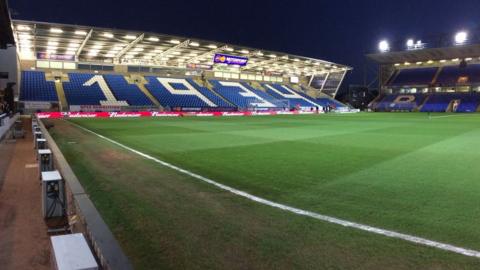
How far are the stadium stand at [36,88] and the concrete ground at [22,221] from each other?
39.8 meters

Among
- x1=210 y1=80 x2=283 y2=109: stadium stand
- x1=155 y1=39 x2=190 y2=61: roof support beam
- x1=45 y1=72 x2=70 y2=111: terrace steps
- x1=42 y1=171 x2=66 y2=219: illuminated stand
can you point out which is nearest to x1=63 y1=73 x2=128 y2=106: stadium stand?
x1=45 y1=72 x2=70 y2=111: terrace steps

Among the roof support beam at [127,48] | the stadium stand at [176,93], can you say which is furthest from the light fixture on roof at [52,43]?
the stadium stand at [176,93]

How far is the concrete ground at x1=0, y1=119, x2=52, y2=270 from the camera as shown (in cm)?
432

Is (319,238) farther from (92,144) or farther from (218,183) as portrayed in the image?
(92,144)

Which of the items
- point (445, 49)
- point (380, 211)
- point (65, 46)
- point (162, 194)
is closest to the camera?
point (380, 211)

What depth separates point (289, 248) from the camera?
4.19m

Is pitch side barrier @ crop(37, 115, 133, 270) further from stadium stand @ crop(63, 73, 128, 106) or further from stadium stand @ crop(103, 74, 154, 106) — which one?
stadium stand @ crop(103, 74, 154, 106)

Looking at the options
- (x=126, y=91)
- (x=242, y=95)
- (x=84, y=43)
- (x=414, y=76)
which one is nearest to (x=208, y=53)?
(x=242, y=95)

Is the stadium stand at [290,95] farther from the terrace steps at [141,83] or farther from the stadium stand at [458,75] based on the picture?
the stadium stand at [458,75]

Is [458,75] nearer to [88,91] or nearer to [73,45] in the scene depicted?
[88,91]

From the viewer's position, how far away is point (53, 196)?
5.76 m

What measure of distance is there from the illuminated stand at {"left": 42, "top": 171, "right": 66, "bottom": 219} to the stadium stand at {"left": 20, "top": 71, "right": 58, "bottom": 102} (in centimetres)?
4560

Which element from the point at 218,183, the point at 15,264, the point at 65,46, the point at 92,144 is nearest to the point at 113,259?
the point at 15,264

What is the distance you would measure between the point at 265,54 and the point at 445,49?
39246mm
